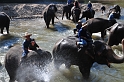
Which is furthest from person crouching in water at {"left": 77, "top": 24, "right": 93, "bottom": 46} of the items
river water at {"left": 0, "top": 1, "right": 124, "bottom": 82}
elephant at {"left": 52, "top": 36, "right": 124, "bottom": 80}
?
river water at {"left": 0, "top": 1, "right": 124, "bottom": 82}

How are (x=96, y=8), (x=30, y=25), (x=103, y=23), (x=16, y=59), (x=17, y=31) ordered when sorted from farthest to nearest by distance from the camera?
(x=96, y=8)
(x=30, y=25)
(x=17, y=31)
(x=103, y=23)
(x=16, y=59)

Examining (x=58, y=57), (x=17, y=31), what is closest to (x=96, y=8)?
Result: (x=17, y=31)

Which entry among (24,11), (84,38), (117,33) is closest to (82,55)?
(84,38)

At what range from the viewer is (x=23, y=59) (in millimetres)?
7320

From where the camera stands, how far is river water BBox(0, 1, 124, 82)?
9.30 metres

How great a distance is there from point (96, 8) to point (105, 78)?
54.6ft

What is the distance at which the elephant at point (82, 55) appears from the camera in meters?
8.12

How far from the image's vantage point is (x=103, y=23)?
559 inches

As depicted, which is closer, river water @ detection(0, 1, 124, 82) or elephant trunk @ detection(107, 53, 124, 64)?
elephant trunk @ detection(107, 53, 124, 64)

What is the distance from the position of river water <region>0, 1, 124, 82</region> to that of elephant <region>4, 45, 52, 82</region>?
59 cm

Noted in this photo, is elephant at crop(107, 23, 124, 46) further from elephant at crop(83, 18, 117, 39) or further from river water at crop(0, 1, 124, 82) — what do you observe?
elephant at crop(83, 18, 117, 39)

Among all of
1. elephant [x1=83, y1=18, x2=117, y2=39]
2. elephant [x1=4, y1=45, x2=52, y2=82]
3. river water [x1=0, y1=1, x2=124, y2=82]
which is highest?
elephant [x1=4, y1=45, x2=52, y2=82]

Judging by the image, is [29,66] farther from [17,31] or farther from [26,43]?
[17,31]

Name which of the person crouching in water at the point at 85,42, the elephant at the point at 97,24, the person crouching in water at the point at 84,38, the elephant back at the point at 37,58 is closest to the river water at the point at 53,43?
the elephant back at the point at 37,58
